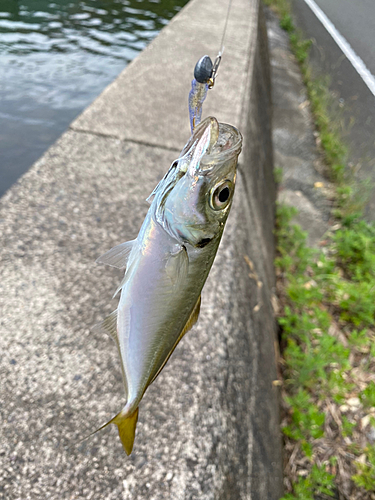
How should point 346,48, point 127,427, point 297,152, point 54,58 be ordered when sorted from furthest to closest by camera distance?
1. point 54,58
2. point 297,152
3. point 346,48
4. point 127,427

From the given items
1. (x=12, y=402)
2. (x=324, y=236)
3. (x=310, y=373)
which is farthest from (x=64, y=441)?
(x=324, y=236)

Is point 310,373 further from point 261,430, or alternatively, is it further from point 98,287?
point 98,287

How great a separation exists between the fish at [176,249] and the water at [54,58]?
394cm

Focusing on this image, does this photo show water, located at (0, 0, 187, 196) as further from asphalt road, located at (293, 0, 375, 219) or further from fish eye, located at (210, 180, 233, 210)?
fish eye, located at (210, 180, 233, 210)

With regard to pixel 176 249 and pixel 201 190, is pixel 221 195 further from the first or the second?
pixel 176 249

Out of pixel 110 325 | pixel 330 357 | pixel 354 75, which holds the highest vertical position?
pixel 354 75

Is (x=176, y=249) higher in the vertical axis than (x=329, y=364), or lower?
A: higher

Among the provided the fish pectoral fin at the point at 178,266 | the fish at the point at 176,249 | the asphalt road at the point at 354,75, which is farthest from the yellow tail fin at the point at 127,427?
the asphalt road at the point at 354,75

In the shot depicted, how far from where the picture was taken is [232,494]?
1.59m

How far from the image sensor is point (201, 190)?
935 mm

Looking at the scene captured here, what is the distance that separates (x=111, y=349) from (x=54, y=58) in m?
6.72

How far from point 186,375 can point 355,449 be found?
5.11 feet

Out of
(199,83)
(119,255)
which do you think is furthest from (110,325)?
(199,83)

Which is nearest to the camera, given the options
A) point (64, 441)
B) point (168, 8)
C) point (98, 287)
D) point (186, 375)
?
point (64, 441)
